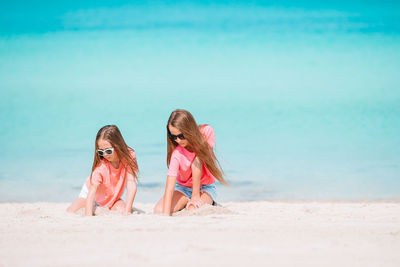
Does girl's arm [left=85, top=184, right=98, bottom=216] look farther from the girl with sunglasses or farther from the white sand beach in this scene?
the white sand beach

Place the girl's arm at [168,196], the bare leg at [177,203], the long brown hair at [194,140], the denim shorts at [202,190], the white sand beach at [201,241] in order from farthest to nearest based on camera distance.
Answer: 1. the denim shorts at [202,190]
2. the bare leg at [177,203]
3. the girl's arm at [168,196]
4. the long brown hair at [194,140]
5. the white sand beach at [201,241]

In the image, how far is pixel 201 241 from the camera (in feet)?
12.4

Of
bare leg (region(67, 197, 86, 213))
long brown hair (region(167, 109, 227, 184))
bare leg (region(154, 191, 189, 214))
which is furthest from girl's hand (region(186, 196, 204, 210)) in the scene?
bare leg (region(67, 197, 86, 213))

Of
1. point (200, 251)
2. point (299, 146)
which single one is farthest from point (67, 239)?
point (299, 146)

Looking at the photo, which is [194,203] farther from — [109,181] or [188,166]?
[109,181]

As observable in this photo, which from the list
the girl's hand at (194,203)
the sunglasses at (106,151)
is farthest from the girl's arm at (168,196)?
the sunglasses at (106,151)

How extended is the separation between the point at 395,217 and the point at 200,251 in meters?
2.35

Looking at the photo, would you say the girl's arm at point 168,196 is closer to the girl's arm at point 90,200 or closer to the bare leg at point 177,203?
the bare leg at point 177,203

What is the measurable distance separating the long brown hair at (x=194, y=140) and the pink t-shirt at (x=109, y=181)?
0.55 m

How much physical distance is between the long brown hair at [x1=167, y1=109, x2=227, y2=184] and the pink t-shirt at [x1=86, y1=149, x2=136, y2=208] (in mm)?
554

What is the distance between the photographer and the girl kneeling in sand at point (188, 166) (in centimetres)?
528

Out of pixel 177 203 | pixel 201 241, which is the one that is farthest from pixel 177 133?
pixel 201 241

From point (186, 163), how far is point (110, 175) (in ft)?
2.74

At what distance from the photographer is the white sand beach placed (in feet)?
11.2
